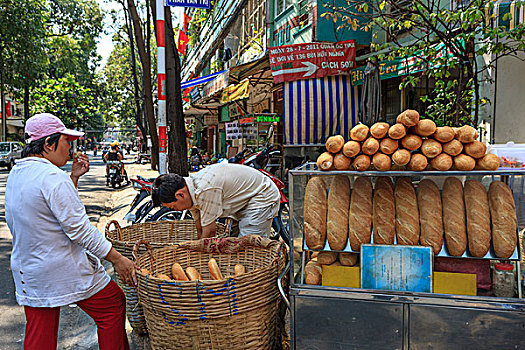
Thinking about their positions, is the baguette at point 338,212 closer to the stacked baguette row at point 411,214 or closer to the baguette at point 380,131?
the stacked baguette row at point 411,214

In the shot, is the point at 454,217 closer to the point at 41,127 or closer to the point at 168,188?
the point at 168,188

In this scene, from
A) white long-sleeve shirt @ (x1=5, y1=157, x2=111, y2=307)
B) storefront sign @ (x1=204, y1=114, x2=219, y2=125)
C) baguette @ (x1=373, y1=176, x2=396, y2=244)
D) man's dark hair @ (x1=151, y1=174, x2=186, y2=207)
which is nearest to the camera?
white long-sleeve shirt @ (x1=5, y1=157, x2=111, y2=307)

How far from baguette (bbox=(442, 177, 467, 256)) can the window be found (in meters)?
11.6

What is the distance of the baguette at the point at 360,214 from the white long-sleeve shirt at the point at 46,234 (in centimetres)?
144

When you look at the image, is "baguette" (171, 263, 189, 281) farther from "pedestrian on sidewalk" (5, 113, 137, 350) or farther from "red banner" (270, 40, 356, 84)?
"red banner" (270, 40, 356, 84)

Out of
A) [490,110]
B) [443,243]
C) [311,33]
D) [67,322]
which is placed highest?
[311,33]

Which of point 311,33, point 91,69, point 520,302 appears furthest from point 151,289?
point 91,69

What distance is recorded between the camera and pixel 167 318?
2.54 metres

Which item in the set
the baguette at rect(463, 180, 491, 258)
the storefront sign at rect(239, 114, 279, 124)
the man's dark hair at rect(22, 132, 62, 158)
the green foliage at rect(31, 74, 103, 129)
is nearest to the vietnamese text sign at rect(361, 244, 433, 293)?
the baguette at rect(463, 180, 491, 258)

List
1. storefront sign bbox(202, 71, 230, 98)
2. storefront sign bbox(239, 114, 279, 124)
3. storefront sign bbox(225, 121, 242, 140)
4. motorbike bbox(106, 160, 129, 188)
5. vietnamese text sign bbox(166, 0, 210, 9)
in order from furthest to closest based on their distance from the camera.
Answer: motorbike bbox(106, 160, 129, 188)
storefront sign bbox(225, 121, 242, 140)
storefront sign bbox(239, 114, 279, 124)
storefront sign bbox(202, 71, 230, 98)
vietnamese text sign bbox(166, 0, 210, 9)

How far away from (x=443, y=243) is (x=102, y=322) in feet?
6.91

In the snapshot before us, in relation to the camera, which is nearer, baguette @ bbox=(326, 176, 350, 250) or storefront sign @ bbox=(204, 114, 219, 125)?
baguette @ bbox=(326, 176, 350, 250)

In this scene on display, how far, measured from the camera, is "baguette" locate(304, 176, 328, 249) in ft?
8.55

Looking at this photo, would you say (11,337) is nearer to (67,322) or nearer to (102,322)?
(67,322)
